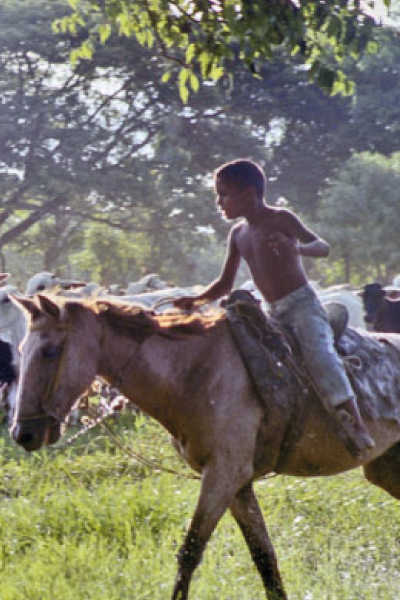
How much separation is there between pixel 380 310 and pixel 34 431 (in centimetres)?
858

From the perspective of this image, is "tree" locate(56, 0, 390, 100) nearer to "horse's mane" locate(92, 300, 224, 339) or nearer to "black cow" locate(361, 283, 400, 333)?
"horse's mane" locate(92, 300, 224, 339)

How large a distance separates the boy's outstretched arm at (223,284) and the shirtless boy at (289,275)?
12cm

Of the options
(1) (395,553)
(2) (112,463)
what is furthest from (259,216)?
(2) (112,463)

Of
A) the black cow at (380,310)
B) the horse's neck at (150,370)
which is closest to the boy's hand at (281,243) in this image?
the horse's neck at (150,370)

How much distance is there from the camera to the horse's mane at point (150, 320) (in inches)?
219

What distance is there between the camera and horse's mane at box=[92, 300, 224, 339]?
5559 mm

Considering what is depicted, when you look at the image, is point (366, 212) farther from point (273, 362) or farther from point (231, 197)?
point (273, 362)

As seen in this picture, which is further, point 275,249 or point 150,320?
point 275,249

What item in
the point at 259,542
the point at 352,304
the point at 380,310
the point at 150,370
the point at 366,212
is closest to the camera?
the point at 150,370

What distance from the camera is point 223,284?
6.27 metres

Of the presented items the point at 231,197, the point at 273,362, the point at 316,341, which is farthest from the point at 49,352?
the point at 316,341

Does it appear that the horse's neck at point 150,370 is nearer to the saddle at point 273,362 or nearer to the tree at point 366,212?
the saddle at point 273,362

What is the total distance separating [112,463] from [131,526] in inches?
101

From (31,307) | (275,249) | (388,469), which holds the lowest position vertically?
(388,469)
